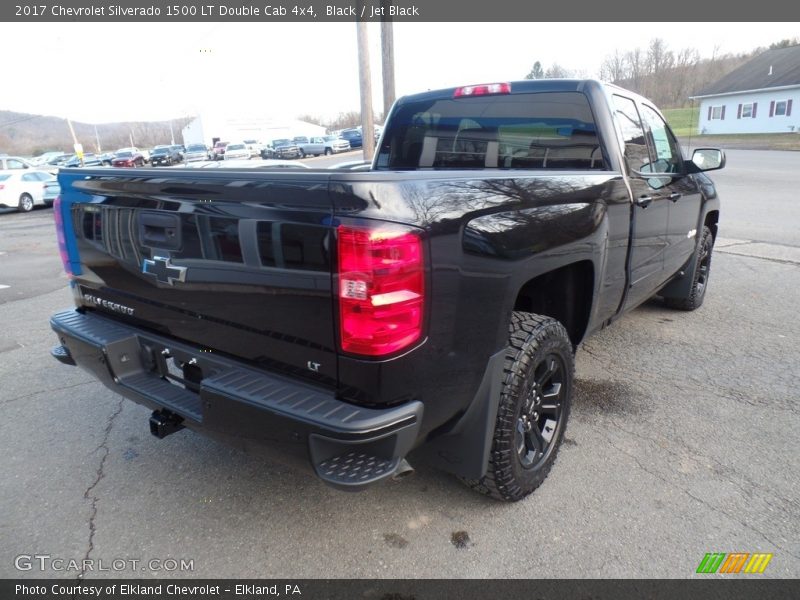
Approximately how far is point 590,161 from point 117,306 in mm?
2815

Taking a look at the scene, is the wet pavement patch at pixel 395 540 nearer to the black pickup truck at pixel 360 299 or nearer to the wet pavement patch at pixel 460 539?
the wet pavement patch at pixel 460 539

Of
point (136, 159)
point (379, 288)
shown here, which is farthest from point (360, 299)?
point (136, 159)

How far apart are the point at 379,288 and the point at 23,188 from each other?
2103cm

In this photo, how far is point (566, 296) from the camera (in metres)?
3.07

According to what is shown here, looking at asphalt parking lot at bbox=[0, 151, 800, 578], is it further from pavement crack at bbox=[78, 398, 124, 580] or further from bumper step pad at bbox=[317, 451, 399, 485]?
bumper step pad at bbox=[317, 451, 399, 485]

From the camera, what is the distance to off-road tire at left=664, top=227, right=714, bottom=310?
205 inches

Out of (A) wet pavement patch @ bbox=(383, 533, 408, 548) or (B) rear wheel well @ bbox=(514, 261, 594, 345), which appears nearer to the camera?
(A) wet pavement patch @ bbox=(383, 533, 408, 548)

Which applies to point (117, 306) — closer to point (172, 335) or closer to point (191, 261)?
point (172, 335)

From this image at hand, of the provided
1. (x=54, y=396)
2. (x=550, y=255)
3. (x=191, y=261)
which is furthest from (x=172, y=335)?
(x=54, y=396)

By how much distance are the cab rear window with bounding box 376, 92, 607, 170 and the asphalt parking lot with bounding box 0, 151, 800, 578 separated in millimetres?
1617

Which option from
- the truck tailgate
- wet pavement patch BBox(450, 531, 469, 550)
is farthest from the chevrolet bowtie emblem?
wet pavement patch BBox(450, 531, 469, 550)

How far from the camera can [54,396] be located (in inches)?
155

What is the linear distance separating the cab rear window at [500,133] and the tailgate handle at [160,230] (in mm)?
2126

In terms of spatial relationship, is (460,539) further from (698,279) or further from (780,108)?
(780,108)
